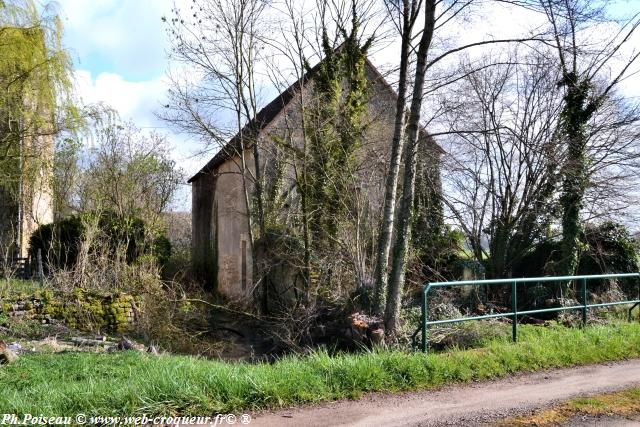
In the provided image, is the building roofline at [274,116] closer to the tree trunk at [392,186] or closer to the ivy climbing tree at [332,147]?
the ivy climbing tree at [332,147]

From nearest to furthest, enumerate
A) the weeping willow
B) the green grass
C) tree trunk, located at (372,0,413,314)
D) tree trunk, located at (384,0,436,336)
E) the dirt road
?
the green grass → the dirt road → tree trunk, located at (384,0,436,336) → tree trunk, located at (372,0,413,314) → the weeping willow

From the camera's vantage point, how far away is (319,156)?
14.6 meters

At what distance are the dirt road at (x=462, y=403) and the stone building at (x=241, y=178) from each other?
14.5 ft

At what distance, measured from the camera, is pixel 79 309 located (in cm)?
1425

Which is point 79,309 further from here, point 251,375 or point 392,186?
point 251,375

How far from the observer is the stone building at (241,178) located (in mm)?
15000

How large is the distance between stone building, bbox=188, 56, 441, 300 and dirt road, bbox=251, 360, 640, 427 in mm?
4426

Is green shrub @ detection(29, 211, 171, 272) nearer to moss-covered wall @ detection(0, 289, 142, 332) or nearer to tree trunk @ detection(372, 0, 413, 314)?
moss-covered wall @ detection(0, 289, 142, 332)

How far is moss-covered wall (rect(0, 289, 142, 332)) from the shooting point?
13469mm

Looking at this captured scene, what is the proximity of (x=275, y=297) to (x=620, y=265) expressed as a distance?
367 inches

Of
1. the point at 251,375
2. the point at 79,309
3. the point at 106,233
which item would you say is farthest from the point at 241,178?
the point at 251,375

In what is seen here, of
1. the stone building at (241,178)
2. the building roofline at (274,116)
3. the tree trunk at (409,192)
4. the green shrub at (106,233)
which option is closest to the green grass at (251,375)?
the tree trunk at (409,192)

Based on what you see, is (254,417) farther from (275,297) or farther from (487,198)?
(487,198)

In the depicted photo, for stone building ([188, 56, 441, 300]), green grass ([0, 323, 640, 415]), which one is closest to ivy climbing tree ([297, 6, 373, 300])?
stone building ([188, 56, 441, 300])
